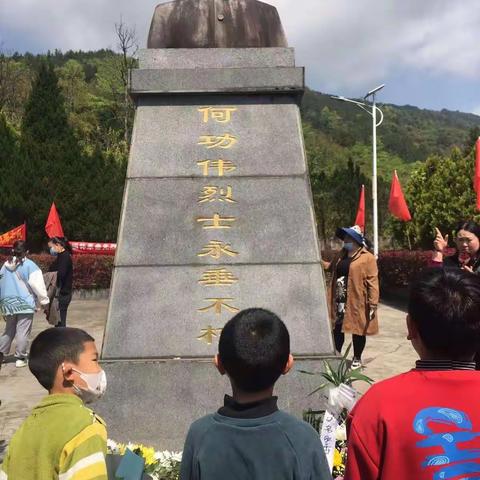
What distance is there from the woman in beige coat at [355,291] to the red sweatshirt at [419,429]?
4422mm

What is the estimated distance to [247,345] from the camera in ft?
5.51

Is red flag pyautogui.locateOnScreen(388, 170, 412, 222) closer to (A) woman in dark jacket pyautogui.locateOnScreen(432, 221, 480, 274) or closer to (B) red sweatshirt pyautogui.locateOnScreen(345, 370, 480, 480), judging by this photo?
(A) woman in dark jacket pyautogui.locateOnScreen(432, 221, 480, 274)

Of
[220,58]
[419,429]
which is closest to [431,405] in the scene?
[419,429]

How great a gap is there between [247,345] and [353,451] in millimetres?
381

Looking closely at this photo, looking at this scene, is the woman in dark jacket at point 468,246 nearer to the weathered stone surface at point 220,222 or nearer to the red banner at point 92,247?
the weathered stone surface at point 220,222

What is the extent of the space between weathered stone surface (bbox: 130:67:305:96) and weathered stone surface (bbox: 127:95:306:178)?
0.22ft

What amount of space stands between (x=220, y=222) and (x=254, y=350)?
2.44 meters

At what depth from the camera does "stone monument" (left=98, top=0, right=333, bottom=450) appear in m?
3.81

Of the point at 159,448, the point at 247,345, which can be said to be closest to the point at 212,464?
the point at 247,345

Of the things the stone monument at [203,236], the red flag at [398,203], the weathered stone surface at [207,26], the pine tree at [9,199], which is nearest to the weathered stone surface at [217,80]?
the stone monument at [203,236]

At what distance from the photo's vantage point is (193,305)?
3984 mm

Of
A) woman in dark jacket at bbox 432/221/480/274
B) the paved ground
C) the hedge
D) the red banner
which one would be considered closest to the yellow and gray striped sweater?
woman in dark jacket at bbox 432/221/480/274

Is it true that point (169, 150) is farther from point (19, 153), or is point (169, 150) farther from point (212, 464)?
point (19, 153)

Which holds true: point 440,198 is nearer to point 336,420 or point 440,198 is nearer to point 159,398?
point 159,398
